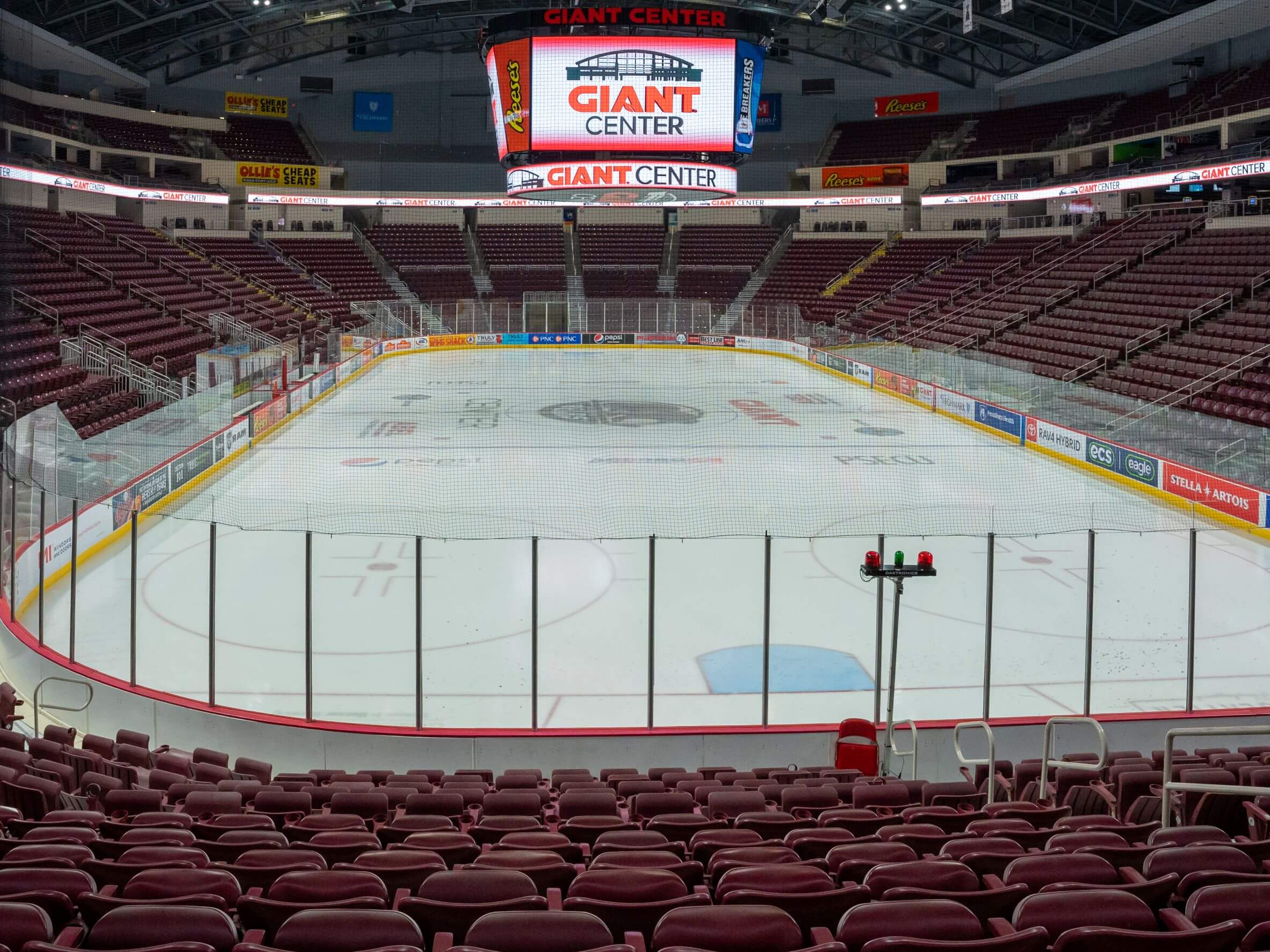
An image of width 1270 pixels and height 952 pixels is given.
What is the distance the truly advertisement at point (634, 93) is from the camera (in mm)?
21828

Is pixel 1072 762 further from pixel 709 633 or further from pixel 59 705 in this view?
pixel 59 705

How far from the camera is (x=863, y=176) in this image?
48.5 m

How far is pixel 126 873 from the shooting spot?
141 inches

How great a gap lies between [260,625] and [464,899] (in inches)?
306

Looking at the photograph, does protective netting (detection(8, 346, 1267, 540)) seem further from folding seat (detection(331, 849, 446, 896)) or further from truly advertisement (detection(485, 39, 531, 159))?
truly advertisement (detection(485, 39, 531, 159))

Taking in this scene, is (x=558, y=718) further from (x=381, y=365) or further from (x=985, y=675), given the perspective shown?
(x=381, y=365)

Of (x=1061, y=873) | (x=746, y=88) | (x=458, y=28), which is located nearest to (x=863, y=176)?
(x=458, y=28)

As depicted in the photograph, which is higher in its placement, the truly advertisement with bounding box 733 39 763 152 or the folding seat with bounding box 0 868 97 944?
the truly advertisement with bounding box 733 39 763 152

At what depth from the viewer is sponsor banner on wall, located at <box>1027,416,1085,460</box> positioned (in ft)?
59.9

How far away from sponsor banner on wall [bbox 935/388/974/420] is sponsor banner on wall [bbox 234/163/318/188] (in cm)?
3244

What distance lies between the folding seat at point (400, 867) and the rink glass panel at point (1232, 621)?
7173mm

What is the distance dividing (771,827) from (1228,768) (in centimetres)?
261

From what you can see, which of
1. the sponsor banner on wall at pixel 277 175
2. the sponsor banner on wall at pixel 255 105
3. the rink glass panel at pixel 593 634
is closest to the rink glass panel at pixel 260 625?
the rink glass panel at pixel 593 634

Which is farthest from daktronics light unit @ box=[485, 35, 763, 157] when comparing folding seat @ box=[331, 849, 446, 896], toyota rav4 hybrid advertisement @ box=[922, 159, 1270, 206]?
folding seat @ box=[331, 849, 446, 896]
